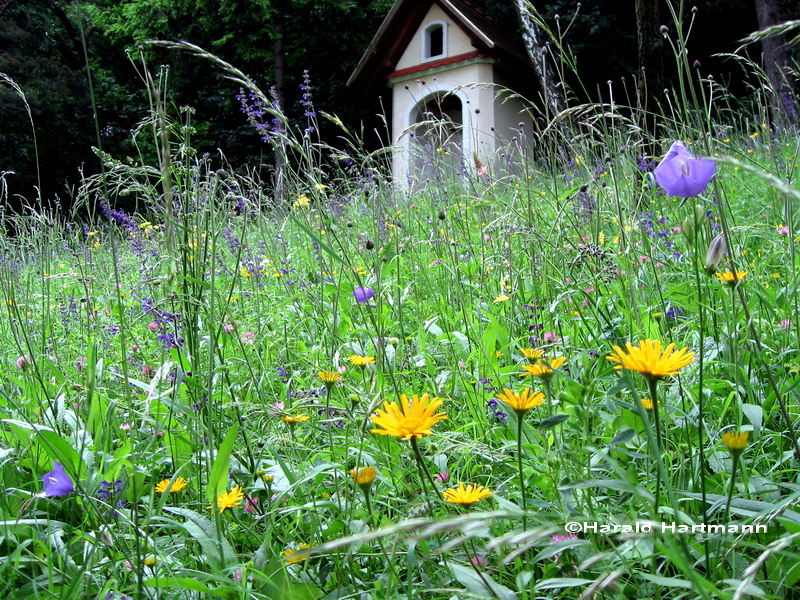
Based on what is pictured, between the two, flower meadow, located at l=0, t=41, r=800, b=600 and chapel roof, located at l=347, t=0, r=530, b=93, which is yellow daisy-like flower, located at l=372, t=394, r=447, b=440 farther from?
chapel roof, located at l=347, t=0, r=530, b=93

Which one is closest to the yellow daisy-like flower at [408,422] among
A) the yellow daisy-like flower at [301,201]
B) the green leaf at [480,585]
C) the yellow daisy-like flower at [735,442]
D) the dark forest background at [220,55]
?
the green leaf at [480,585]

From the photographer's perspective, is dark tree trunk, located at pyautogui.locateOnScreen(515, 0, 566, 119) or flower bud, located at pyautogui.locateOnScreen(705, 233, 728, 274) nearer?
flower bud, located at pyautogui.locateOnScreen(705, 233, 728, 274)

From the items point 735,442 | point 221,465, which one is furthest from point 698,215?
point 221,465

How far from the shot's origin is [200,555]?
1062mm

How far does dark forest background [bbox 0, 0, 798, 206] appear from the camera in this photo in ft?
48.0

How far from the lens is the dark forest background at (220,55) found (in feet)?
48.0

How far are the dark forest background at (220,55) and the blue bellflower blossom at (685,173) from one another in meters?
13.2

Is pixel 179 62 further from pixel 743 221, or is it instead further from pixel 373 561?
pixel 373 561

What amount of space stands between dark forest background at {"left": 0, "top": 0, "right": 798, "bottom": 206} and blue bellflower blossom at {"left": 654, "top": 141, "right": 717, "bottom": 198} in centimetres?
1317

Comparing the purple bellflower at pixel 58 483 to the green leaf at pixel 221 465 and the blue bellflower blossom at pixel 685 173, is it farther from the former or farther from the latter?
the blue bellflower blossom at pixel 685 173

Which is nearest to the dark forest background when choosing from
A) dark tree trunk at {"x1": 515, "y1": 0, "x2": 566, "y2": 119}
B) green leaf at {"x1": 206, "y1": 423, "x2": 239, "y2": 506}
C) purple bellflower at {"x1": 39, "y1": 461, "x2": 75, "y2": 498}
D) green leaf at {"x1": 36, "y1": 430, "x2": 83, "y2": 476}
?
dark tree trunk at {"x1": 515, "y1": 0, "x2": 566, "y2": 119}

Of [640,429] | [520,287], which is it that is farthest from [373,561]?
[520,287]

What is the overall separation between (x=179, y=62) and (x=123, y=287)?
1426 cm

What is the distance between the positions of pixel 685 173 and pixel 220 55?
1681 centimetres
